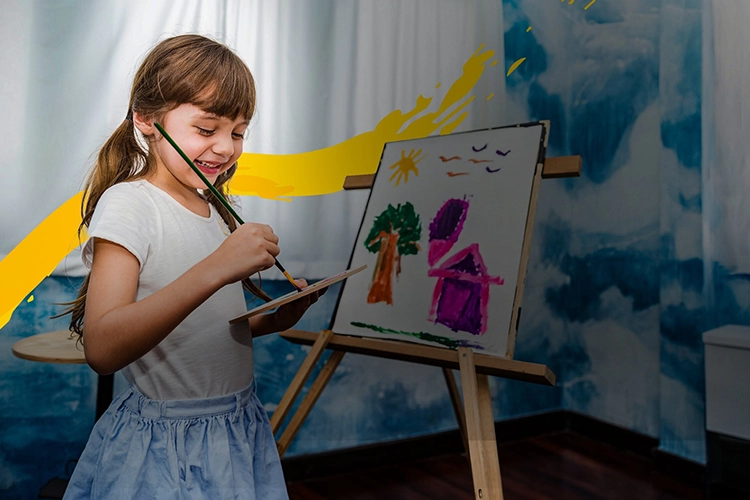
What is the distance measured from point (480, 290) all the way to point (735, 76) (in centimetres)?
133

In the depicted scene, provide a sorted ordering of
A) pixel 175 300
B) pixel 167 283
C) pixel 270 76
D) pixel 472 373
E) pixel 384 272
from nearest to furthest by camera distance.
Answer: pixel 175 300, pixel 167 283, pixel 472 373, pixel 384 272, pixel 270 76

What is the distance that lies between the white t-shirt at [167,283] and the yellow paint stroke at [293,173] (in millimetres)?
1006

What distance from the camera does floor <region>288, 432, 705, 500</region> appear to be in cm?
209

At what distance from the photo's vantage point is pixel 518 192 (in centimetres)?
159

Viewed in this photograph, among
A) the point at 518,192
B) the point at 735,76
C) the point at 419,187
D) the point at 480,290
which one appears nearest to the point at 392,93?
the point at 419,187

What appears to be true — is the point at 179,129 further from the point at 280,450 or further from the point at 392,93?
the point at 392,93

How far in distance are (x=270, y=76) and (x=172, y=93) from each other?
1.22 m

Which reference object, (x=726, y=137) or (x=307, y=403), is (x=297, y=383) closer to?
(x=307, y=403)

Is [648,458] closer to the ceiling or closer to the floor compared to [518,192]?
closer to the floor

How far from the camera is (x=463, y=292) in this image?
1580mm

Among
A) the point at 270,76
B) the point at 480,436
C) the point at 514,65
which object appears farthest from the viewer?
the point at 514,65

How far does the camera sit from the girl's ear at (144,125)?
3.06 ft

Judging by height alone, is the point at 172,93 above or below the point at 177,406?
above

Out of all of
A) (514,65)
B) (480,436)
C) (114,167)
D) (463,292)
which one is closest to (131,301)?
(114,167)
